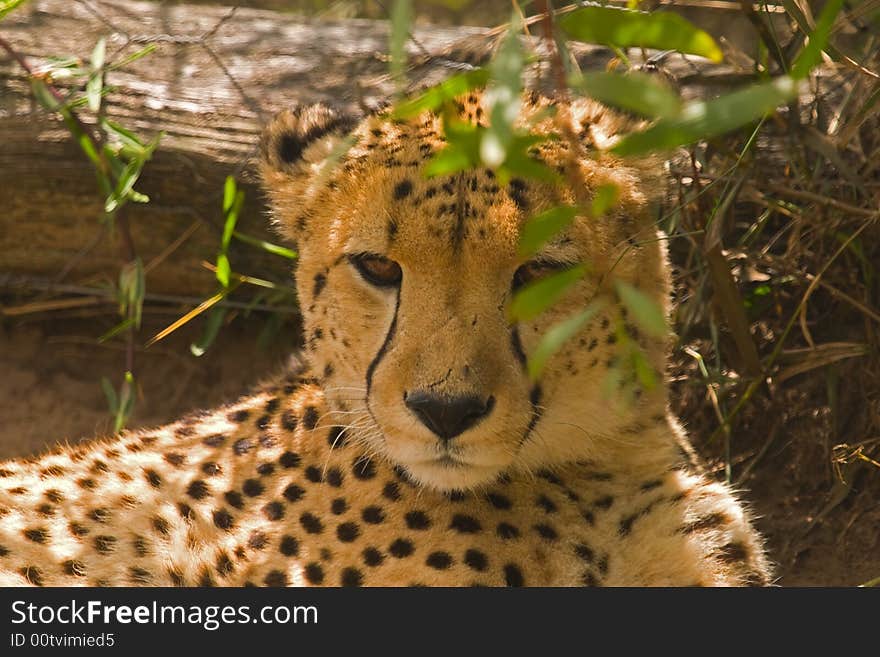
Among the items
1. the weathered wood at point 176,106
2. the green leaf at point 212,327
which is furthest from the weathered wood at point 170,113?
the green leaf at point 212,327

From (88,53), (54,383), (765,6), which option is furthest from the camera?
(54,383)

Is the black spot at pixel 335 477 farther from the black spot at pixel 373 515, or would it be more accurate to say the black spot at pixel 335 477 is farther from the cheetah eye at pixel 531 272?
the cheetah eye at pixel 531 272

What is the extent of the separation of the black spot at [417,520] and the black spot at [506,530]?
0.37ft

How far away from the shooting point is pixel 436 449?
5.88ft

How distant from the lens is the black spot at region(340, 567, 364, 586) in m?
1.95

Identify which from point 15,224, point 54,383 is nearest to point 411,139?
point 15,224

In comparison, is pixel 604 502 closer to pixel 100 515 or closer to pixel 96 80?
pixel 100 515

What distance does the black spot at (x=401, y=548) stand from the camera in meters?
1.96

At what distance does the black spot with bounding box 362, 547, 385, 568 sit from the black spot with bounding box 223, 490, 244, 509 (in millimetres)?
277

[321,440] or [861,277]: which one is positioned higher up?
[861,277]

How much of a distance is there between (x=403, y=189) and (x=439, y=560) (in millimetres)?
590

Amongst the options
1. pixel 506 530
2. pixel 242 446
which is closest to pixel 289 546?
pixel 242 446

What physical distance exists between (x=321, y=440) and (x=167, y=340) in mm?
1365
